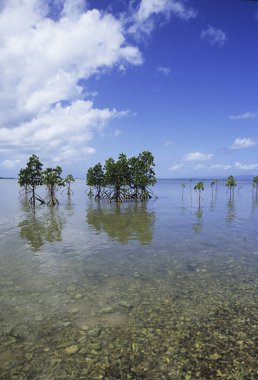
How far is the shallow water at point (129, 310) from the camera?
8.12 m

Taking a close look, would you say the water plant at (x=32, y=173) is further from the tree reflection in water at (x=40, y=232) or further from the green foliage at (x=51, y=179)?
the tree reflection in water at (x=40, y=232)

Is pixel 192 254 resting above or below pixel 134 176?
below

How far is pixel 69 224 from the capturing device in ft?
109

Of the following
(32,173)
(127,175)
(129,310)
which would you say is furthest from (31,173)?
(129,310)

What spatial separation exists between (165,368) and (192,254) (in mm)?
12152

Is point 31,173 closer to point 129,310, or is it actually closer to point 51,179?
point 51,179

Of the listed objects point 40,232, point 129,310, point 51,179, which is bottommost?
point 129,310

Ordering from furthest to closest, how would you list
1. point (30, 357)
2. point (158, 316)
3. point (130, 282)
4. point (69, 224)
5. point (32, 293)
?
point (69, 224) < point (130, 282) < point (32, 293) < point (158, 316) < point (30, 357)

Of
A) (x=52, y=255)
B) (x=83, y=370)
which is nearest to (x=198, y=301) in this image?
(x=83, y=370)

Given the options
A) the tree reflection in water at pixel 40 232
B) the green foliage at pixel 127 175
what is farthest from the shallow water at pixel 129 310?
the green foliage at pixel 127 175

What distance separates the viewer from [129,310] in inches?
449

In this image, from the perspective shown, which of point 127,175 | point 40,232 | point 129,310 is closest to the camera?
point 129,310

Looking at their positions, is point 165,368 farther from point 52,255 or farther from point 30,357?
point 52,255

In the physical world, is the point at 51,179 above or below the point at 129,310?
above
